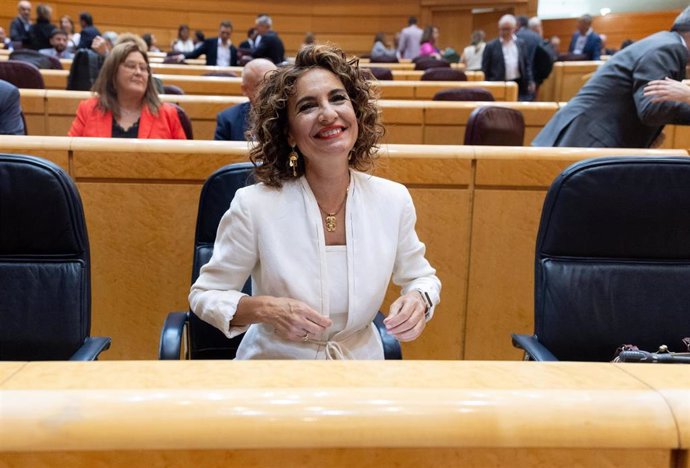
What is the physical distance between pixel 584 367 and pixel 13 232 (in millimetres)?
1326

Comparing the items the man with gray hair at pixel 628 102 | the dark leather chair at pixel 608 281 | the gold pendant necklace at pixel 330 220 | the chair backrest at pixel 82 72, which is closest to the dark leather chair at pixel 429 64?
the chair backrest at pixel 82 72

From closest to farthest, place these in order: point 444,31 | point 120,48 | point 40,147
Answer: point 40,147 → point 120,48 → point 444,31

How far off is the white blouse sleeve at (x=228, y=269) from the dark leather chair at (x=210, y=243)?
0.20 metres

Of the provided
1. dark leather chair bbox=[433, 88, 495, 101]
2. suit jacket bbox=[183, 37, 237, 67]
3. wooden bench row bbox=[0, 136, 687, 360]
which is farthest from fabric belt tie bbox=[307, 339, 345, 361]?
suit jacket bbox=[183, 37, 237, 67]

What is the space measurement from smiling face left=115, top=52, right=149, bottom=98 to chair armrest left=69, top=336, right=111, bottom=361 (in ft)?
6.13

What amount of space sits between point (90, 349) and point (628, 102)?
89.7 inches

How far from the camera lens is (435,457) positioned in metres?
0.61

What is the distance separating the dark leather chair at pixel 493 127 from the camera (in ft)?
12.0

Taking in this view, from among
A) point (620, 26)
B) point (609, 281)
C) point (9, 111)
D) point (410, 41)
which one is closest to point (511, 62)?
point (410, 41)

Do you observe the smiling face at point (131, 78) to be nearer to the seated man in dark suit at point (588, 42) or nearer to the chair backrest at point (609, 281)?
the chair backrest at point (609, 281)

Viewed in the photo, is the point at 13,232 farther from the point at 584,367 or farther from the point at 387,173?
the point at 584,367

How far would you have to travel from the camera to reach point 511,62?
24.8ft

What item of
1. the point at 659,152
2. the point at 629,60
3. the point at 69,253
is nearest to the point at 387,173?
the point at 659,152

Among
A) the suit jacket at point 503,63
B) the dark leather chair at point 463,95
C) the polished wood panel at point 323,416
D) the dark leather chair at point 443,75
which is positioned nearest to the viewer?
the polished wood panel at point 323,416
